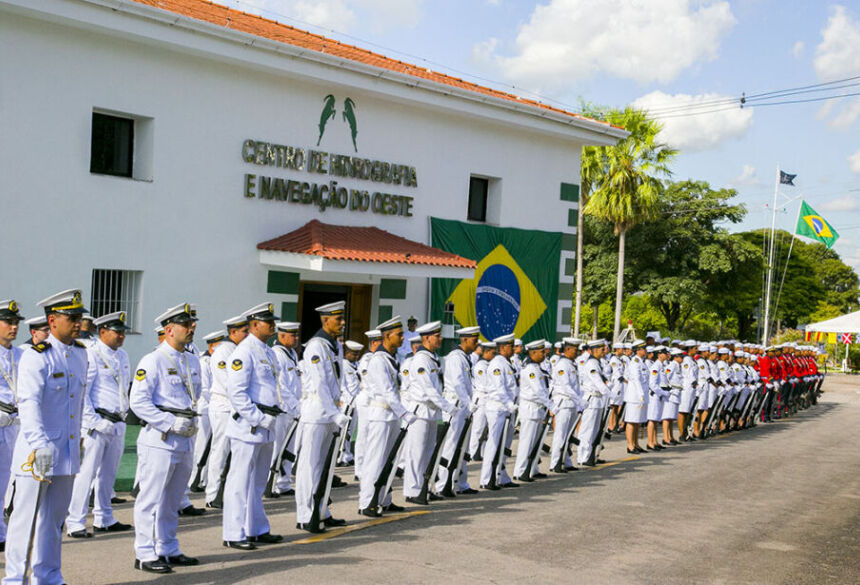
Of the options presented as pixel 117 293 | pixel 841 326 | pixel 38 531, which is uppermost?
pixel 117 293

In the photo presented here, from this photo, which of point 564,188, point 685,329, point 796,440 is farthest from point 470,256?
point 685,329

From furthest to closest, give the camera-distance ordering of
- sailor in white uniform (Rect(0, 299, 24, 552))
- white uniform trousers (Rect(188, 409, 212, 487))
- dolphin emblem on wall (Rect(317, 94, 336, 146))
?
dolphin emblem on wall (Rect(317, 94, 336, 146))
white uniform trousers (Rect(188, 409, 212, 487))
sailor in white uniform (Rect(0, 299, 24, 552))

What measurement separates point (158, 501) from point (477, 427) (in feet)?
22.5

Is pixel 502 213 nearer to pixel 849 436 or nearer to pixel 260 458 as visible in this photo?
pixel 849 436

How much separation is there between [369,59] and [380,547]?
14.0 meters

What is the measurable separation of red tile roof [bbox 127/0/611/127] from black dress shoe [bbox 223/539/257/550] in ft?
31.0

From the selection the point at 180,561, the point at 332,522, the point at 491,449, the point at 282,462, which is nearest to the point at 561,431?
the point at 491,449

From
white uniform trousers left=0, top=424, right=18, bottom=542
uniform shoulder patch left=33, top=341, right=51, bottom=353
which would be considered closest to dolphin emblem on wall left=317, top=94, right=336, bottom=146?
white uniform trousers left=0, top=424, right=18, bottom=542

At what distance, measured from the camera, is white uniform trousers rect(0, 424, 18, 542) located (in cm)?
777

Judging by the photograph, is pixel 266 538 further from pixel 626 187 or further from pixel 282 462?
pixel 626 187

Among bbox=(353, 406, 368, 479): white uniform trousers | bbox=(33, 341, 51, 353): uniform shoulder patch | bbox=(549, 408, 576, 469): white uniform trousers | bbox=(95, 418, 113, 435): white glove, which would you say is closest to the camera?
bbox=(33, 341, 51, 353): uniform shoulder patch

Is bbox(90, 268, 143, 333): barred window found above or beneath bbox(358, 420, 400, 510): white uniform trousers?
above

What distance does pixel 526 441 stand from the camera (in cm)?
1244

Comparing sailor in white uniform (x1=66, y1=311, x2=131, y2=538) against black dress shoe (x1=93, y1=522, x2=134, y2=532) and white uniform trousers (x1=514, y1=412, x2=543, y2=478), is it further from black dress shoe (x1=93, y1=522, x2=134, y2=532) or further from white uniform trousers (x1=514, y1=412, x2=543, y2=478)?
white uniform trousers (x1=514, y1=412, x2=543, y2=478)
